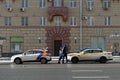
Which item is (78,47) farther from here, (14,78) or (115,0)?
(14,78)

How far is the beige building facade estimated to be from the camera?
5662 cm

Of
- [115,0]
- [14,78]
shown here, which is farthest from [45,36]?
[14,78]

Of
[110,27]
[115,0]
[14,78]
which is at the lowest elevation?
[14,78]

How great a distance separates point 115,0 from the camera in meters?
56.8

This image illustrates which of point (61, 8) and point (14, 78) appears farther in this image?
point (61, 8)

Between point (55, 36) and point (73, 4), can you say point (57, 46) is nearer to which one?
point (55, 36)

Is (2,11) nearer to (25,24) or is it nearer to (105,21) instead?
(25,24)

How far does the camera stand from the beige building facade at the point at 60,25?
56.6m

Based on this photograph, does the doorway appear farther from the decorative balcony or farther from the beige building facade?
the decorative balcony

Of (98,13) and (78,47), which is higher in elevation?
(98,13)

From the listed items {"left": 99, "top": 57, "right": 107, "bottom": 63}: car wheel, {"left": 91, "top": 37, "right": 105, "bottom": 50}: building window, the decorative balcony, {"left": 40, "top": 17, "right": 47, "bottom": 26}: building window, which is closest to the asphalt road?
{"left": 99, "top": 57, "right": 107, "bottom": 63}: car wheel

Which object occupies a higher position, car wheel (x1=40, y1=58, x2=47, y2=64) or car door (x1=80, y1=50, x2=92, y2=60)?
car door (x1=80, y1=50, x2=92, y2=60)

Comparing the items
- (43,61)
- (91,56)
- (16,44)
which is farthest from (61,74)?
(16,44)

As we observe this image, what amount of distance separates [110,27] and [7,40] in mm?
13651
